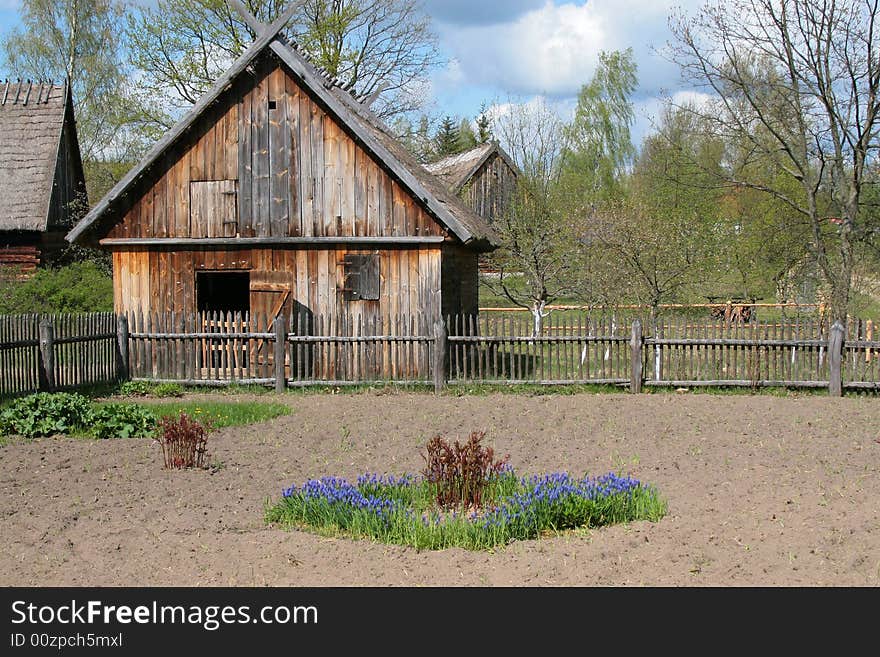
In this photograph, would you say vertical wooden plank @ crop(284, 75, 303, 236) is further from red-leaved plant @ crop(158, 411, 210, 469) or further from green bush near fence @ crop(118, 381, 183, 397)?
red-leaved plant @ crop(158, 411, 210, 469)

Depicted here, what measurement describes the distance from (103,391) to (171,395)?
3.70 feet

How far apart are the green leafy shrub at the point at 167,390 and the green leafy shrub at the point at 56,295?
722 cm

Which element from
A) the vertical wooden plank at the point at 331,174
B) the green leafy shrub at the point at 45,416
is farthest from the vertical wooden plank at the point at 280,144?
the green leafy shrub at the point at 45,416

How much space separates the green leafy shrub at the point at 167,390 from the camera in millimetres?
16641

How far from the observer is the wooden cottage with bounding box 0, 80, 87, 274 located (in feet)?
90.1

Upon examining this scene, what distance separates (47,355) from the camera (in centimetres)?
1546

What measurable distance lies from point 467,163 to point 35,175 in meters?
19.2

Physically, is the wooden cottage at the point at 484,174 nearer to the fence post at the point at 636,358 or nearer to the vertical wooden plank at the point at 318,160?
the vertical wooden plank at the point at 318,160

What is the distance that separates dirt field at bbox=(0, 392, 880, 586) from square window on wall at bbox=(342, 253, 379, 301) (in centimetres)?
369

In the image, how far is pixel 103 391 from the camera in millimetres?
16625

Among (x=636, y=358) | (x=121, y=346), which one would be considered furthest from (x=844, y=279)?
(x=121, y=346)

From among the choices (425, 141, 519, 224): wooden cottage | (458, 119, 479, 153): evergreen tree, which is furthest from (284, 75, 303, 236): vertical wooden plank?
(458, 119, 479, 153): evergreen tree

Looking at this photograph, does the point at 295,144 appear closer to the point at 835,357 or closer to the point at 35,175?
the point at 835,357

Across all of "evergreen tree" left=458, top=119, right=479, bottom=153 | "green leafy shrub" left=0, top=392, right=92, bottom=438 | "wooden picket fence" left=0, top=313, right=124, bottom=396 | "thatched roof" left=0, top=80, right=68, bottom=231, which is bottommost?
"green leafy shrub" left=0, top=392, right=92, bottom=438
